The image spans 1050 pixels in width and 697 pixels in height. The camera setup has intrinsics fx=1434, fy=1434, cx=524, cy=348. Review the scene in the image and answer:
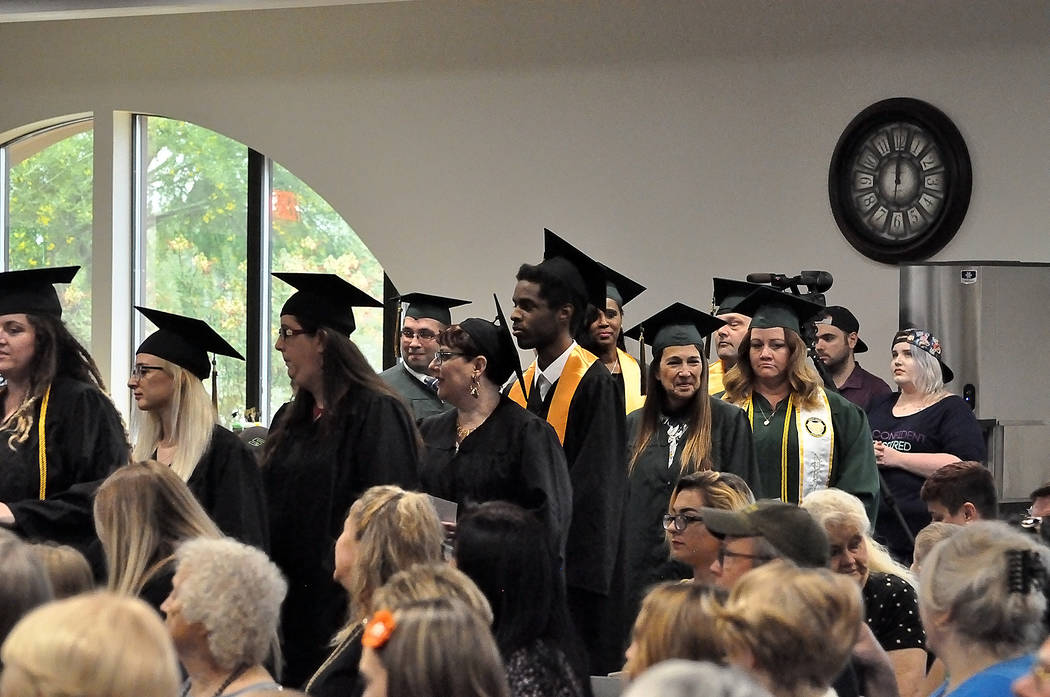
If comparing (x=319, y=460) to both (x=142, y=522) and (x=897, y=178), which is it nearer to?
(x=142, y=522)

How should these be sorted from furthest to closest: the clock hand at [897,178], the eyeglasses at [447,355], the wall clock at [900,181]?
the clock hand at [897,178]
the wall clock at [900,181]
the eyeglasses at [447,355]

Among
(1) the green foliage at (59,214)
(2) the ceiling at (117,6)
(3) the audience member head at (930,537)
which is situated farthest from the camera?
(1) the green foliage at (59,214)

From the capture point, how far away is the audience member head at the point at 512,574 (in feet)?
9.25

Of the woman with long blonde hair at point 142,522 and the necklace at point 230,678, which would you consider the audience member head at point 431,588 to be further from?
the woman with long blonde hair at point 142,522

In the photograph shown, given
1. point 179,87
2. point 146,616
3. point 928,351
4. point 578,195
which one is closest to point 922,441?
point 928,351

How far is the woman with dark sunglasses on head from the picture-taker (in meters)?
3.85

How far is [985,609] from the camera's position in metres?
2.32

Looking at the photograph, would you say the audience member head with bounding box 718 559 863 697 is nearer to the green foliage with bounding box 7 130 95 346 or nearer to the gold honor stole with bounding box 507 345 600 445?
the gold honor stole with bounding box 507 345 600 445

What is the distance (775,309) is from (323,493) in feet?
5.54

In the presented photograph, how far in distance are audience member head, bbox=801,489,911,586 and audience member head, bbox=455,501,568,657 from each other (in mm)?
779

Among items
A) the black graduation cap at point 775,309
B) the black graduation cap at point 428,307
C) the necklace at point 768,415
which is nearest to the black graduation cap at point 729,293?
the black graduation cap at point 775,309

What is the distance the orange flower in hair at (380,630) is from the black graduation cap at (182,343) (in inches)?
81.3

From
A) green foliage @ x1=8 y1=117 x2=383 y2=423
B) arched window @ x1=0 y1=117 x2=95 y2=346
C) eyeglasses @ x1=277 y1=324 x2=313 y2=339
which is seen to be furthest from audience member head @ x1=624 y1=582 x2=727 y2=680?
arched window @ x1=0 y1=117 x2=95 y2=346

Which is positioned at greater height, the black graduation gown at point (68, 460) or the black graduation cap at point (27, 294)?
the black graduation cap at point (27, 294)
